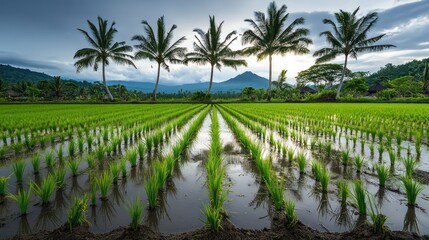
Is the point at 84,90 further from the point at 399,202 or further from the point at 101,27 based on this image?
the point at 399,202

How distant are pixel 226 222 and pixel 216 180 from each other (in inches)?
13.5

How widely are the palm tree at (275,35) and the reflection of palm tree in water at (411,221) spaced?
2427cm

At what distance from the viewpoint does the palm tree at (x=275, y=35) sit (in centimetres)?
2345

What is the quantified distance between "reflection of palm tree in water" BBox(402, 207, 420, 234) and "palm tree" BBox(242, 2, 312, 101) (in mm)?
24267

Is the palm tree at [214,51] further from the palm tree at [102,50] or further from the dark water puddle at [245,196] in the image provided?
the dark water puddle at [245,196]

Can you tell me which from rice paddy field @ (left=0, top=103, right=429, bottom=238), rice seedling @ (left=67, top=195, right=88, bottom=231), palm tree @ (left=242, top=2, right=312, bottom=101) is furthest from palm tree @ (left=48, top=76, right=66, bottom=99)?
rice seedling @ (left=67, top=195, right=88, bottom=231)

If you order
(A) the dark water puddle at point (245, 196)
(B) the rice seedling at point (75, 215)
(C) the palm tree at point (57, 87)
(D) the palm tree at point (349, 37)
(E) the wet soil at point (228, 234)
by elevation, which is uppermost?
(D) the palm tree at point (349, 37)

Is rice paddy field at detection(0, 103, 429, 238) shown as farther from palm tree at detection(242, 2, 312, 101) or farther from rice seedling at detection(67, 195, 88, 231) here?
palm tree at detection(242, 2, 312, 101)

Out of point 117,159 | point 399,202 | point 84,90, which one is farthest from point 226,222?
point 84,90

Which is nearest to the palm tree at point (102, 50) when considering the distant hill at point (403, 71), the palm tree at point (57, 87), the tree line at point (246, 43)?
the tree line at point (246, 43)

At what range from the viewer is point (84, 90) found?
47500mm

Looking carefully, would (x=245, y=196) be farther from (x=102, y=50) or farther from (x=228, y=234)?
(x=102, y=50)

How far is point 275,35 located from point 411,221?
2478 cm

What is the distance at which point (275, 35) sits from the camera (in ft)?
78.7
